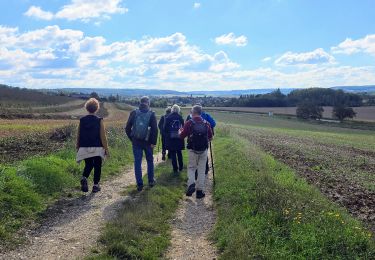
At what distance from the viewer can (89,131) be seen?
1023 cm

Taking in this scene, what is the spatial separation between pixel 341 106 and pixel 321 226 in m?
96.1

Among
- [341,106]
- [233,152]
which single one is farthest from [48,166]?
[341,106]

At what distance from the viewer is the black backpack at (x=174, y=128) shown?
1364 centimetres

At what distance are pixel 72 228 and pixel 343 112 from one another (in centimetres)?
9626

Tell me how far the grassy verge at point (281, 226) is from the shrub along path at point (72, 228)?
7.26ft

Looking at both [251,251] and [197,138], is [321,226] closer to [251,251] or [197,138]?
[251,251]

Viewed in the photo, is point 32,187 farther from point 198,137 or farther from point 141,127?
point 198,137

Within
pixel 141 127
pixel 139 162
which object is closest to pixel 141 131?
pixel 141 127

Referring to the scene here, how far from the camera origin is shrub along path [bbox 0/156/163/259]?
641 cm

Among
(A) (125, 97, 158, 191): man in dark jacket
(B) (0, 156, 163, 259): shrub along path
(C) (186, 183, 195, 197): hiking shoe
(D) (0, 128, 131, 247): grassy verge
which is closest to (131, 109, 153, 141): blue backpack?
(A) (125, 97, 158, 191): man in dark jacket

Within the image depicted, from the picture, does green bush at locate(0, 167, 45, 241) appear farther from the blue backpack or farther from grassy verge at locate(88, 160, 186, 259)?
the blue backpack

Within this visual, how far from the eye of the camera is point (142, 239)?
697 cm

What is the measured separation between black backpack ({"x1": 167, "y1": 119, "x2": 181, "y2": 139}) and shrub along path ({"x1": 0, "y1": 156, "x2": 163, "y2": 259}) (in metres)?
3.25

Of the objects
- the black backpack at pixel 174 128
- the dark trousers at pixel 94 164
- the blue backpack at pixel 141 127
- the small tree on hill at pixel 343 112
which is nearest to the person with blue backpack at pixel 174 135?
the black backpack at pixel 174 128
